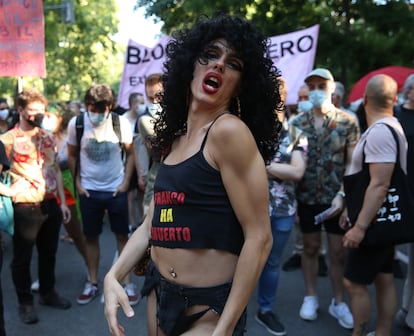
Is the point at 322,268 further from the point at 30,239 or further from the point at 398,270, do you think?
the point at 30,239

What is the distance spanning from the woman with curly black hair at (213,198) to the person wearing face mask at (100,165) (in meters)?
2.32

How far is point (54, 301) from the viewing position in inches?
153

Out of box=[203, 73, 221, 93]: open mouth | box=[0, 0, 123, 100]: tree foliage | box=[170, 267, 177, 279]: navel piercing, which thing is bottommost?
box=[0, 0, 123, 100]: tree foliage

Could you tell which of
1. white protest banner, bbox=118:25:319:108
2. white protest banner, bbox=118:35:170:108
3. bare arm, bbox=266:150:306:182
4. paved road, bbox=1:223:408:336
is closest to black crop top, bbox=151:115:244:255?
Result: bare arm, bbox=266:150:306:182

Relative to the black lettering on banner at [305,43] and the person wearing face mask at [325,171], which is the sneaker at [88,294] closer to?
the person wearing face mask at [325,171]

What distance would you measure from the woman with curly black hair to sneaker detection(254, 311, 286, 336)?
1.99 metres

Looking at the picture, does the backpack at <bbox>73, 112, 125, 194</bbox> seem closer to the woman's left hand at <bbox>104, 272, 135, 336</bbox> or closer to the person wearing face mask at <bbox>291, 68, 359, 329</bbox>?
the person wearing face mask at <bbox>291, 68, 359, 329</bbox>

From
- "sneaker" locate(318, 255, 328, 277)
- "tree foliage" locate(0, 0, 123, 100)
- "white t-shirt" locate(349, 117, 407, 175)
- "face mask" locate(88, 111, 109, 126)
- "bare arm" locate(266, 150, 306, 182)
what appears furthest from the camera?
"tree foliage" locate(0, 0, 123, 100)

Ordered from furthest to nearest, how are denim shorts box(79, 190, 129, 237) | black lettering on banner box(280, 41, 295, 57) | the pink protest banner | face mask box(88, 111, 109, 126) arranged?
1. black lettering on banner box(280, 41, 295, 57)
2. the pink protest banner
3. denim shorts box(79, 190, 129, 237)
4. face mask box(88, 111, 109, 126)

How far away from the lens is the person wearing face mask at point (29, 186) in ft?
11.4

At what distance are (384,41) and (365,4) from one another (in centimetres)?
71

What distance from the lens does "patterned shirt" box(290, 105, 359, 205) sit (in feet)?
11.4

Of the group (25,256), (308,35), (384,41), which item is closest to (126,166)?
(25,256)

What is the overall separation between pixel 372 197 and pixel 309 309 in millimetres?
1410
